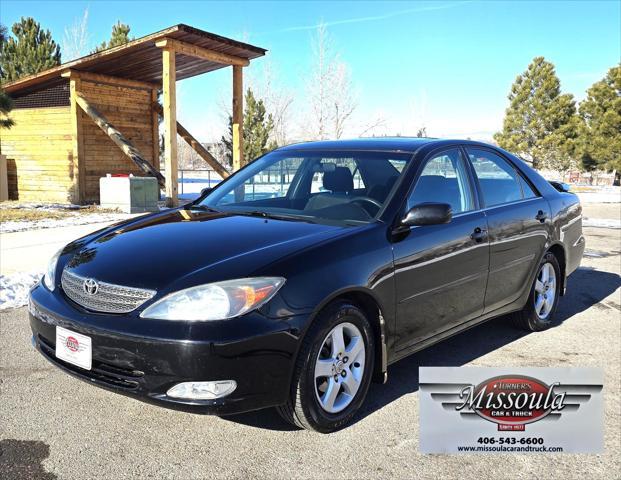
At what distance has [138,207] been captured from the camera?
1375cm

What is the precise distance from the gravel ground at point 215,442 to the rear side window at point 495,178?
4.16 feet

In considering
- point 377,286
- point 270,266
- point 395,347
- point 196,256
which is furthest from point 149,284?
point 395,347

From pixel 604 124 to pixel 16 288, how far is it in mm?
34179

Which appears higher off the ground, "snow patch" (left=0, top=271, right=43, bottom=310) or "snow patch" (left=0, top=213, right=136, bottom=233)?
"snow patch" (left=0, top=213, right=136, bottom=233)

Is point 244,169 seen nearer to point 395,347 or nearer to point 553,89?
point 395,347

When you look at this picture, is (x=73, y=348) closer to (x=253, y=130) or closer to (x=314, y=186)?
(x=314, y=186)

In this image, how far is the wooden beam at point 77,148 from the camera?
14.4 m

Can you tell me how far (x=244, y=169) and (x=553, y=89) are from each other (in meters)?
35.8

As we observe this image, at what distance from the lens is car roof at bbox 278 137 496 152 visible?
404 cm

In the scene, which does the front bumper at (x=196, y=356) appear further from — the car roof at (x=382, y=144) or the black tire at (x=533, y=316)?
the black tire at (x=533, y=316)

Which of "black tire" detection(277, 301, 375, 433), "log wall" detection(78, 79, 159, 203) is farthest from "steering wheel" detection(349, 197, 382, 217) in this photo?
"log wall" detection(78, 79, 159, 203)

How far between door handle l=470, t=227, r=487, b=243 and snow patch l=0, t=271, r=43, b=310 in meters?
4.21

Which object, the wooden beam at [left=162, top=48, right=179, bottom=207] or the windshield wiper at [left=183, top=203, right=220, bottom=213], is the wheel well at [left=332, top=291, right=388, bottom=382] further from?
the wooden beam at [left=162, top=48, right=179, bottom=207]

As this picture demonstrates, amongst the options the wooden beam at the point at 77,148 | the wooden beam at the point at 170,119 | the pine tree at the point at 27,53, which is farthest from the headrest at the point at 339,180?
the pine tree at the point at 27,53
